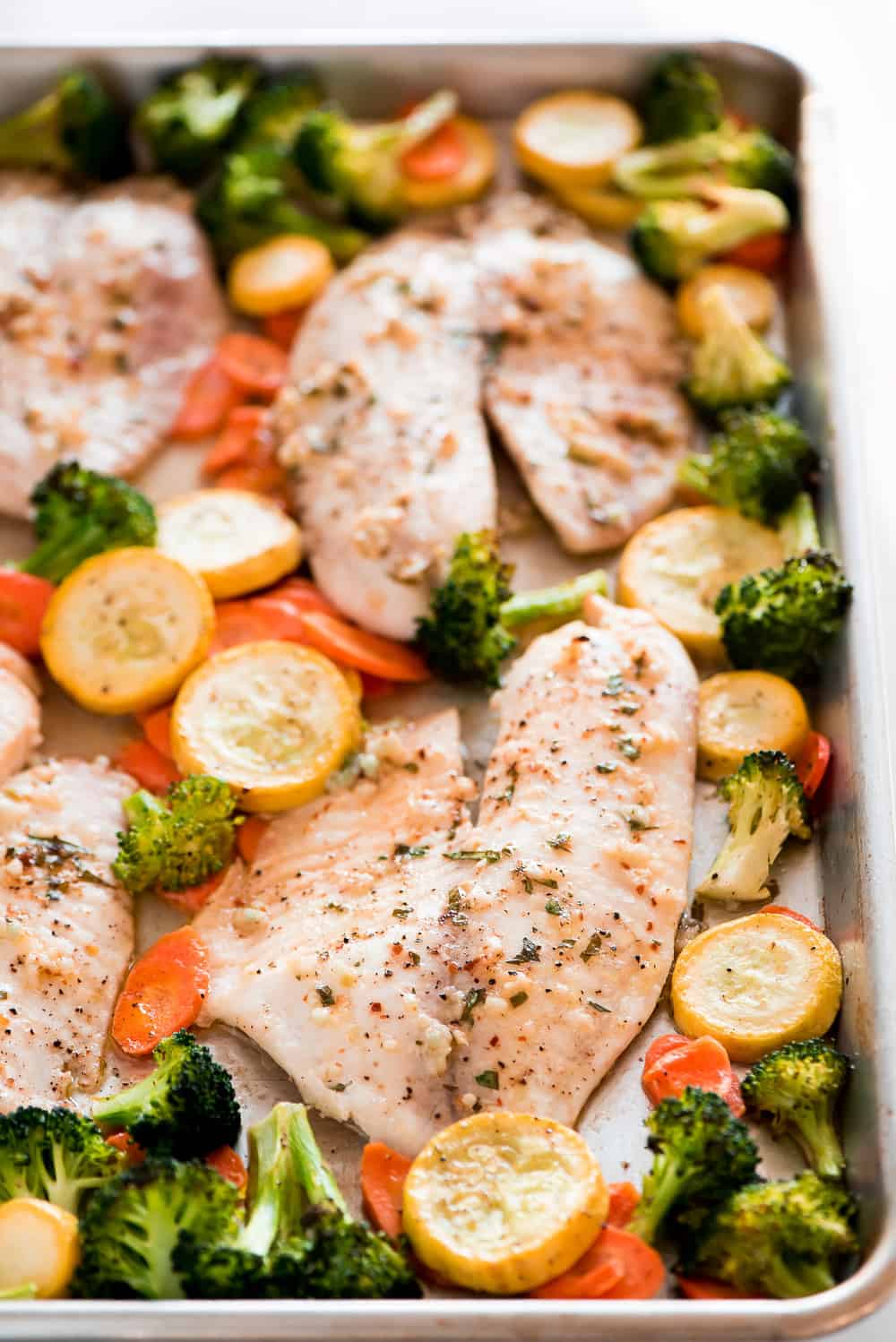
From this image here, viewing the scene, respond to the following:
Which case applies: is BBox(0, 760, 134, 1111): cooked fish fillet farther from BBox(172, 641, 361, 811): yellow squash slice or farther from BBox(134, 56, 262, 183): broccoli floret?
BBox(134, 56, 262, 183): broccoli floret

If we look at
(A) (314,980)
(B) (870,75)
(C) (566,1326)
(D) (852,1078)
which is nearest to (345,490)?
(A) (314,980)

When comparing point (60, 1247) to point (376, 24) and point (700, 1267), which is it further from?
point (376, 24)

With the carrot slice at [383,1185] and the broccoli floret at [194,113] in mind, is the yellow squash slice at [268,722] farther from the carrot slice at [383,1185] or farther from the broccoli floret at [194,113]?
the broccoli floret at [194,113]

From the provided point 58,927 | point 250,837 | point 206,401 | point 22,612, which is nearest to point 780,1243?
point 250,837

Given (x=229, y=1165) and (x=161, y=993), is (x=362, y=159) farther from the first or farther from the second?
(x=229, y=1165)

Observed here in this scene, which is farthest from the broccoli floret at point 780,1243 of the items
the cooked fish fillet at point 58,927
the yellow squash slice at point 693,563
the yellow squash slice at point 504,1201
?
the yellow squash slice at point 693,563

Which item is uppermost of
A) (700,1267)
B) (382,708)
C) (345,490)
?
(345,490)
